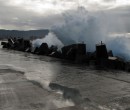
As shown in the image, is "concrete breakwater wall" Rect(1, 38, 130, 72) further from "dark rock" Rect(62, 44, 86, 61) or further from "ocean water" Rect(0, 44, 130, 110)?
"ocean water" Rect(0, 44, 130, 110)

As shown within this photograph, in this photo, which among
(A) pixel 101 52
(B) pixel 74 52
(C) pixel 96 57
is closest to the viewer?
(A) pixel 101 52

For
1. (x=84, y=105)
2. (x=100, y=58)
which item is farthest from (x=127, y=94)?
(x=100, y=58)

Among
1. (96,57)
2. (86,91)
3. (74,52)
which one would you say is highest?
(74,52)

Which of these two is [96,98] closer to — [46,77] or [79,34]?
[46,77]

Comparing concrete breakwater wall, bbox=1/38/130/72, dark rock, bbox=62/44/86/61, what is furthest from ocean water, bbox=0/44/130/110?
dark rock, bbox=62/44/86/61

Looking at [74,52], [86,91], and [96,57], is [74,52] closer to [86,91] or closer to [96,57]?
[96,57]

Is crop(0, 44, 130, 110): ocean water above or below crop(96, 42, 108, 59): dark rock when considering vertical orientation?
below

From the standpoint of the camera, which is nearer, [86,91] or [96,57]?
[86,91]

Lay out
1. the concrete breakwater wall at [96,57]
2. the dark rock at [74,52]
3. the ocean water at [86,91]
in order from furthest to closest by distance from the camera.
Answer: the dark rock at [74,52] < the concrete breakwater wall at [96,57] < the ocean water at [86,91]

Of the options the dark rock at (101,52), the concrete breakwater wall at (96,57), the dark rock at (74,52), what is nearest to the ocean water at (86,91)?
the concrete breakwater wall at (96,57)

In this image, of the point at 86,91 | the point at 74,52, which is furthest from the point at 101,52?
the point at 86,91

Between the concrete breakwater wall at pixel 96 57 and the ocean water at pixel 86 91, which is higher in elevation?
the concrete breakwater wall at pixel 96 57

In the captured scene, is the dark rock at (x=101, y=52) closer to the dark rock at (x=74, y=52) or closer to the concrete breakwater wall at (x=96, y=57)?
the concrete breakwater wall at (x=96, y=57)

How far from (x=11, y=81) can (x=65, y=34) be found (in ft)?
133
